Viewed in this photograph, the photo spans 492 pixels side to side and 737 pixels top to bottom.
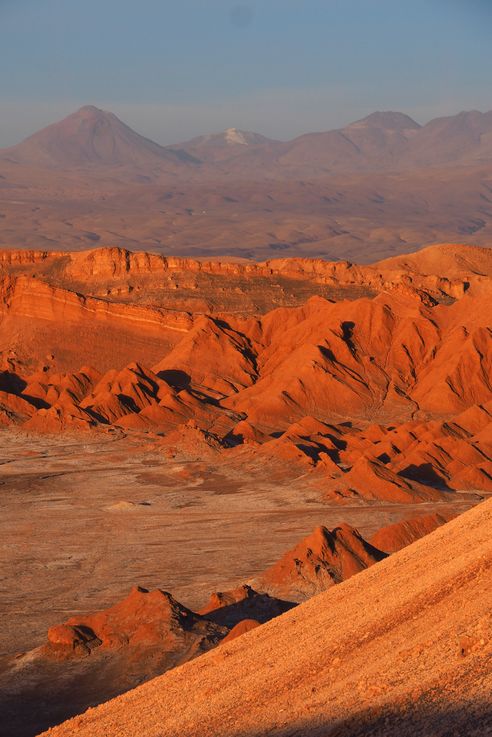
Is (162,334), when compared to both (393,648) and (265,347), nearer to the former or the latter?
(265,347)

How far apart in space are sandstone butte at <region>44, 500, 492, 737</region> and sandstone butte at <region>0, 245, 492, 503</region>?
26580 mm

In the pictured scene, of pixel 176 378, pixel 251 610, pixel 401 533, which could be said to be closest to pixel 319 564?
pixel 251 610

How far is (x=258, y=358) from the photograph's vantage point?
67.2 metres

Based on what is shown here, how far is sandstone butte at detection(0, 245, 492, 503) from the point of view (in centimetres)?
5238

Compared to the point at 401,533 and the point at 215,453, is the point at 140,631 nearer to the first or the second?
the point at 401,533

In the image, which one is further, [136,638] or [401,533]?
[401,533]

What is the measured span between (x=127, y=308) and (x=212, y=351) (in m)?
6.33

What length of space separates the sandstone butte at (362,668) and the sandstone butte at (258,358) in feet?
87.2

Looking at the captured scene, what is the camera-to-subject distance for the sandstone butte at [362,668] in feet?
47.3

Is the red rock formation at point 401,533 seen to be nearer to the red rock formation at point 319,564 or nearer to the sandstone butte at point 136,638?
the red rock formation at point 319,564

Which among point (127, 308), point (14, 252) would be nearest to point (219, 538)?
point (127, 308)

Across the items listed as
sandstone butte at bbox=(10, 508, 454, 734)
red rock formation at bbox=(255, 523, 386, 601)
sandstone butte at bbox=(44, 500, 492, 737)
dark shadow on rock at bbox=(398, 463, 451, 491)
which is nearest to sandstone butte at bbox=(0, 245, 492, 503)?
dark shadow on rock at bbox=(398, 463, 451, 491)

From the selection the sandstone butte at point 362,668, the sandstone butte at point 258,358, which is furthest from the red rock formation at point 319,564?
the sandstone butte at point 258,358

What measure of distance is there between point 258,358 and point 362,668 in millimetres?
51211
